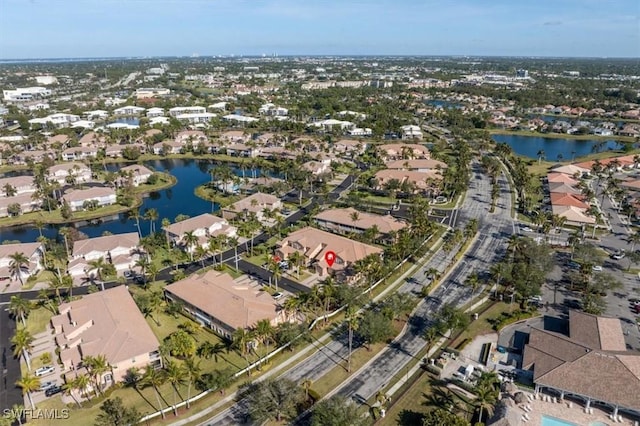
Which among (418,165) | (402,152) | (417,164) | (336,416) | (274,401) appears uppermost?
(402,152)

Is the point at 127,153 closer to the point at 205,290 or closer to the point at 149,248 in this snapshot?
the point at 149,248

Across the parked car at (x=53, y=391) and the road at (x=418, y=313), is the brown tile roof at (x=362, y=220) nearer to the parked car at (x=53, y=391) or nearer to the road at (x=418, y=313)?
the road at (x=418, y=313)

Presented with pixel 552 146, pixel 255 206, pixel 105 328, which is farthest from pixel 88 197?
pixel 552 146

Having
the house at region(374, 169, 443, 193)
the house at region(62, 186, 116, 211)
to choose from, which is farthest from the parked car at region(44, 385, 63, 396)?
the house at region(374, 169, 443, 193)

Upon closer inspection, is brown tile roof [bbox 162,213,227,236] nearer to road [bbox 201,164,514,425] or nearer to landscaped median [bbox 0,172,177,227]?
landscaped median [bbox 0,172,177,227]

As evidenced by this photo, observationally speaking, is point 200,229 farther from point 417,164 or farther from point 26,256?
point 417,164
